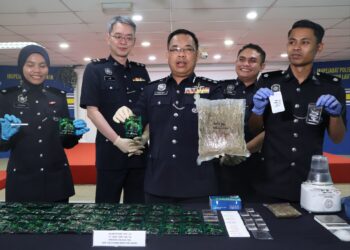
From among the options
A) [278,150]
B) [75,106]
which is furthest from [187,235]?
[75,106]

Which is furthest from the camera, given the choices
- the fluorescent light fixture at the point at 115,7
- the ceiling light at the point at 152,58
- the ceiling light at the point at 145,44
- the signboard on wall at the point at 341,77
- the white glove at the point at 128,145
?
the signboard on wall at the point at 341,77

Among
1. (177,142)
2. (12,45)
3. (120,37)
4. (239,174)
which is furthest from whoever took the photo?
(12,45)

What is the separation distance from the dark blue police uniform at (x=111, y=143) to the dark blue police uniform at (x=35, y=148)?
194 millimetres

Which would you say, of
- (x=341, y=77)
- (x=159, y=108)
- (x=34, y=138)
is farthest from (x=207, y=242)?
(x=341, y=77)

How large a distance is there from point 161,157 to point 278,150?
566mm

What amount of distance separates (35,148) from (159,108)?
0.69m

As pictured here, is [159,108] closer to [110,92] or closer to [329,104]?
[110,92]

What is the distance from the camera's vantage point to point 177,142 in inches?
63.2

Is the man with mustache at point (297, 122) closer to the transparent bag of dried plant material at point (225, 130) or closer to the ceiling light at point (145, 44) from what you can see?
the transparent bag of dried plant material at point (225, 130)

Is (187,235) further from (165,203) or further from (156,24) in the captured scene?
(156,24)

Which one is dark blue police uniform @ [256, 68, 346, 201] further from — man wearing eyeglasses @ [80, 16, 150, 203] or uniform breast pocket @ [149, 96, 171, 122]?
man wearing eyeglasses @ [80, 16, 150, 203]

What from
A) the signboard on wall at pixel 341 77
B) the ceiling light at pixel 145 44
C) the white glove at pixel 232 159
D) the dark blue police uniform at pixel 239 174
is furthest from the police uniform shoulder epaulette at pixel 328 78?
the signboard on wall at pixel 341 77

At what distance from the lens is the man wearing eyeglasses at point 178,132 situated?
1.57 metres

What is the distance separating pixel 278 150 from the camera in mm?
1632
